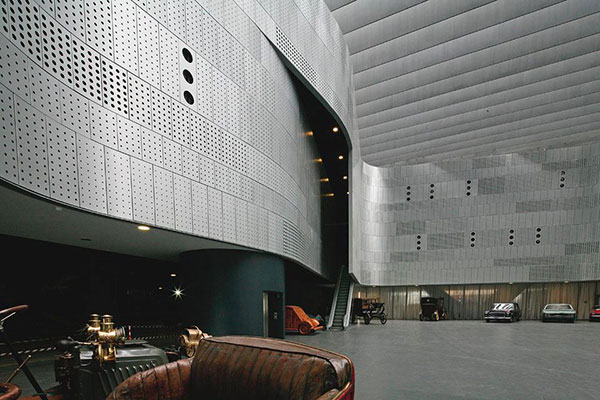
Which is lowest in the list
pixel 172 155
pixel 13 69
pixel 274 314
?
pixel 274 314

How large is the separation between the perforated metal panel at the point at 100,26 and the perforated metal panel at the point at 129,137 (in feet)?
3.08

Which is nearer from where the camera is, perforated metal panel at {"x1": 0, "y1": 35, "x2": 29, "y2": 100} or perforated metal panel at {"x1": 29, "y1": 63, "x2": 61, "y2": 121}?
perforated metal panel at {"x1": 0, "y1": 35, "x2": 29, "y2": 100}

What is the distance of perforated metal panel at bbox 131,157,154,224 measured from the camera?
5.57 m

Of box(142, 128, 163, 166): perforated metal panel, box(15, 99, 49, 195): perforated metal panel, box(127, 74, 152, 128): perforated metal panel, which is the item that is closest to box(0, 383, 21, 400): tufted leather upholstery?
box(15, 99, 49, 195): perforated metal panel

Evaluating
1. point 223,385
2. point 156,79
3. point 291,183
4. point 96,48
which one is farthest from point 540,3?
point 223,385

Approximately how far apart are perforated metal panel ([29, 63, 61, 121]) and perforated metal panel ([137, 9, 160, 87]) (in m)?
1.57

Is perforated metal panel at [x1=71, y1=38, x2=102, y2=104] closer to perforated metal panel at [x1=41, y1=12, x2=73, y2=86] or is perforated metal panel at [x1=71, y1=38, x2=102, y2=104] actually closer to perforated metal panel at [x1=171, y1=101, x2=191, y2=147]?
perforated metal panel at [x1=41, y1=12, x2=73, y2=86]

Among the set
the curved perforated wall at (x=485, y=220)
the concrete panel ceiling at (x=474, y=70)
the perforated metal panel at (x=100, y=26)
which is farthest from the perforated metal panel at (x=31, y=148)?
the curved perforated wall at (x=485, y=220)

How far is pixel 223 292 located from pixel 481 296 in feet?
72.9

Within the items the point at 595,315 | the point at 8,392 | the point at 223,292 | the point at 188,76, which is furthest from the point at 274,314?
the point at 595,315

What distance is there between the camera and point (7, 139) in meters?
3.79

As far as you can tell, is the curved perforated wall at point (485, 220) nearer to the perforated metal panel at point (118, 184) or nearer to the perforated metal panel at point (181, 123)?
the perforated metal panel at point (181, 123)

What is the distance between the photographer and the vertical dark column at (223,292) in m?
8.98

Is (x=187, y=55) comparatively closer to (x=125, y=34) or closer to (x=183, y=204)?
(x=125, y=34)
